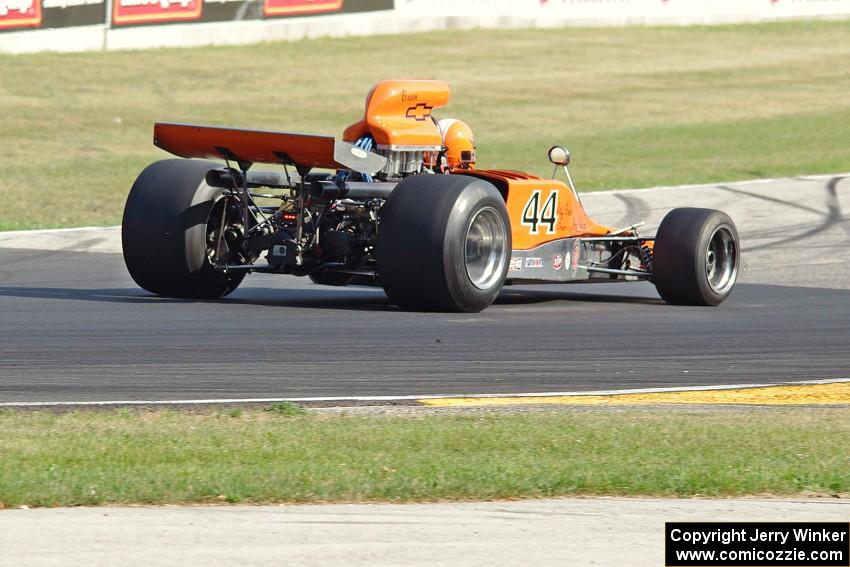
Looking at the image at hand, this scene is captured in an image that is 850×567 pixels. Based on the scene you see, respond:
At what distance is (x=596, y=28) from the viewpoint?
50.2m

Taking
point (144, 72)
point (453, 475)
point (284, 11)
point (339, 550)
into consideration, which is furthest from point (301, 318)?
point (284, 11)

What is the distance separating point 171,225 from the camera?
44.8ft

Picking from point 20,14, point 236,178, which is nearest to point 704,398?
point 236,178

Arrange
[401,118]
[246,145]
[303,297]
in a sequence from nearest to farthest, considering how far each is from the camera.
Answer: [246,145]
[401,118]
[303,297]

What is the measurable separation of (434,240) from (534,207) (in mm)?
1781

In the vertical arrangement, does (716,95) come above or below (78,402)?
above

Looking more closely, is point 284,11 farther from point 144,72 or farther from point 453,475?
point 453,475

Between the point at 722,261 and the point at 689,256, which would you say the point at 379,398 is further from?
the point at 722,261

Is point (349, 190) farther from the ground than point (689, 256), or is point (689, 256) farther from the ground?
point (349, 190)

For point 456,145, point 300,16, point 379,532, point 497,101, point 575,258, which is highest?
point 300,16

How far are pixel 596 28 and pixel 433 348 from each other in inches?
1580

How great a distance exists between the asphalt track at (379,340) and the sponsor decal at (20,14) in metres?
18.8

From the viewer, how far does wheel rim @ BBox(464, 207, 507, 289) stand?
13.1 m

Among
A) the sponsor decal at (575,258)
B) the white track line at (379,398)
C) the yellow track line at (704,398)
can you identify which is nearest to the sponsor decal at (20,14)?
the sponsor decal at (575,258)
